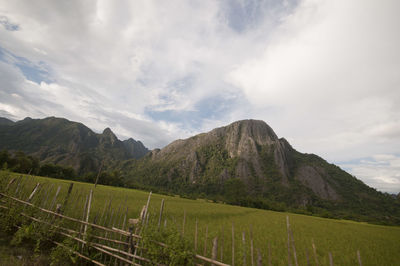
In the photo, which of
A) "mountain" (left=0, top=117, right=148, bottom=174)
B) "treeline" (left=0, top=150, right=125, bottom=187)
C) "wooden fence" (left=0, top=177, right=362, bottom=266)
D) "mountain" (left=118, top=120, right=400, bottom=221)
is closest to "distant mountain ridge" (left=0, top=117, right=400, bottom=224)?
"mountain" (left=118, top=120, right=400, bottom=221)

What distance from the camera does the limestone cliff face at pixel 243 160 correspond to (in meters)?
104

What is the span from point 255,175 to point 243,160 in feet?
48.7

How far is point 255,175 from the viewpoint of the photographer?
11100cm

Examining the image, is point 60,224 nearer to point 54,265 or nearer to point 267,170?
point 54,265

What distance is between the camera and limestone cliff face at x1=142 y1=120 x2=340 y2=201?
10425cm

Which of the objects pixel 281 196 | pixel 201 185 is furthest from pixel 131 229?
pixel 201 185

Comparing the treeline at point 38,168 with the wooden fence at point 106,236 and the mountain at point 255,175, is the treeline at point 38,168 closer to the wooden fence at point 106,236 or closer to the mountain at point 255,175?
the mountain at point 255,175

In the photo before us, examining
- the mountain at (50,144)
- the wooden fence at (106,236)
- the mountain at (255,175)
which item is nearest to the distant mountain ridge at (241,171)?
the mountain at (255,175)

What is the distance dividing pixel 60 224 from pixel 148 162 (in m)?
162

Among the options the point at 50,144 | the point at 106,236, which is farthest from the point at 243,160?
the point at 50,144

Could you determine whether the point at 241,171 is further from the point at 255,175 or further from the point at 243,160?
the point at 243,160

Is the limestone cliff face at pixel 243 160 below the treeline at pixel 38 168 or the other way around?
the other way around

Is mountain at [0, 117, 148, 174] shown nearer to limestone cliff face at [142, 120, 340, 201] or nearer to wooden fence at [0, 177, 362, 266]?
limestone cliff face at [142, 120, 340, 201]

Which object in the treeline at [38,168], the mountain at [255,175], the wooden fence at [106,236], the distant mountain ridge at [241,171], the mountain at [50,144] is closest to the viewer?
the wooden fence at [106,236]
